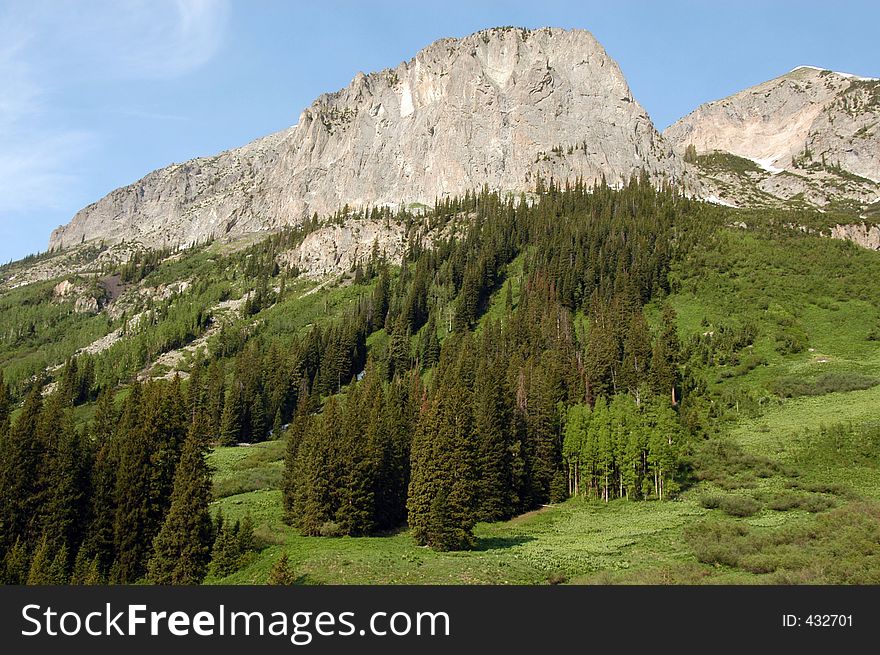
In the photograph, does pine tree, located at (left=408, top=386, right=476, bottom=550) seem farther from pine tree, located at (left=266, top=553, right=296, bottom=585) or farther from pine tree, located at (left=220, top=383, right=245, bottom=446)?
pine tree, located at (left=220, top=383, right=245, bottom=446)

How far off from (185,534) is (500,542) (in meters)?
23.1

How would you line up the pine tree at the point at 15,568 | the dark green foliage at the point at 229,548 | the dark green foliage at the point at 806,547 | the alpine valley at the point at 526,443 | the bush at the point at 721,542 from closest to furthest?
the dark green foliage at the point at 806,547
the bush at the point at 721,542
the pine tree at the point at 15,568
the alpine valley at the point at 526,443
the dark green foliage at the point at 229,548

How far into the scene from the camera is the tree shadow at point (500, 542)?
1794 inches

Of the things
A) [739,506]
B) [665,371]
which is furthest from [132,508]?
[665,371]

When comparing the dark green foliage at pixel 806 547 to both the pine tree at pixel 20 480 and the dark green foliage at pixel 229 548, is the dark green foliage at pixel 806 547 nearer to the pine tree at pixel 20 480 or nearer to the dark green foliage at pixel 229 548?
the dark green foliage at pixel 229 548

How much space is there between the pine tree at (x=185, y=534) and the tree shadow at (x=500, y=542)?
1885 centimetres

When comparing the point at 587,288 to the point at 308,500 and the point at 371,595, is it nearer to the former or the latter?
the point at 308,500

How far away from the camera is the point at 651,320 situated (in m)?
117

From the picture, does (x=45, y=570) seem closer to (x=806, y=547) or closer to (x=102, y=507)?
(x=102, y=507)

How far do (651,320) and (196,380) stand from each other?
3433 inches

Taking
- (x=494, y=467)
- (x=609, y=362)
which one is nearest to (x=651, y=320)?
(x=609, y=362)

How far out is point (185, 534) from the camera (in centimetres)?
3831

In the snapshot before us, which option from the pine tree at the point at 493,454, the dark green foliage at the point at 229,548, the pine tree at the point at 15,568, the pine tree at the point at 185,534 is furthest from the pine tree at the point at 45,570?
the pine tree at the point at 493,454

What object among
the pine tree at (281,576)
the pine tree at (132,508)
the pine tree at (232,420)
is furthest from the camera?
the pine tree at (232,420)
